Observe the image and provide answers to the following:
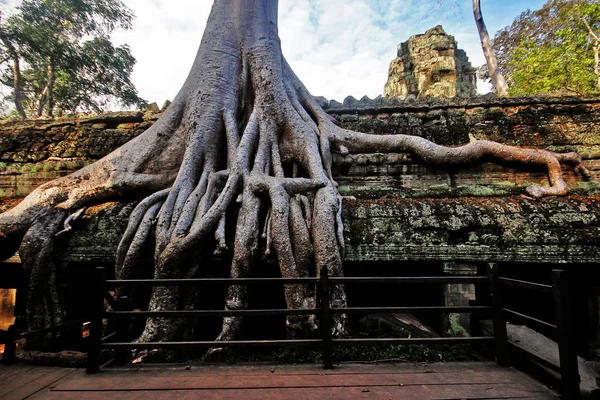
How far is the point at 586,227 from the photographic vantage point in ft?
8.93

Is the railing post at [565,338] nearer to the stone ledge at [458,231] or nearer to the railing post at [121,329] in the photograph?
the stone ledge at [458,231]

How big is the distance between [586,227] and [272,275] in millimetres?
2914

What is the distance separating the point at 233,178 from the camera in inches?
120

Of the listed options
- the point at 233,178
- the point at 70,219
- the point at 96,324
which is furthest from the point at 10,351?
the point at 233,178

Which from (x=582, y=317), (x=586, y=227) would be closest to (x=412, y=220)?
(x=586, y=227)

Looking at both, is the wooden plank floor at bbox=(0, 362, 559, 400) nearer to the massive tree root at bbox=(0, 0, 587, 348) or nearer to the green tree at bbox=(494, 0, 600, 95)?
the massive tree root at bbox=(0, 0, 587, 348)

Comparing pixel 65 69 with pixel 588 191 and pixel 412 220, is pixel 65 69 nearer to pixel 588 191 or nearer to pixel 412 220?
pixel 412 220

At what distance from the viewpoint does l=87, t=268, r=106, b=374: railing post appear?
187 cm

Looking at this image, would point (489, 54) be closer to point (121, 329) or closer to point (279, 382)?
point (279, 382)

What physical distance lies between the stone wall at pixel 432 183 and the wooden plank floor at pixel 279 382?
100cm

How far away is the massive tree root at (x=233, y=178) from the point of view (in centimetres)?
257

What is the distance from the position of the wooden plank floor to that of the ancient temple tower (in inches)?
366

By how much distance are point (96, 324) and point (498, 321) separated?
8.66 ft

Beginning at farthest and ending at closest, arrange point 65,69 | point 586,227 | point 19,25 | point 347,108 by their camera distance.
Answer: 1. point 65,69
2. point 19,25
3. point 347,108
4. point 586,227
